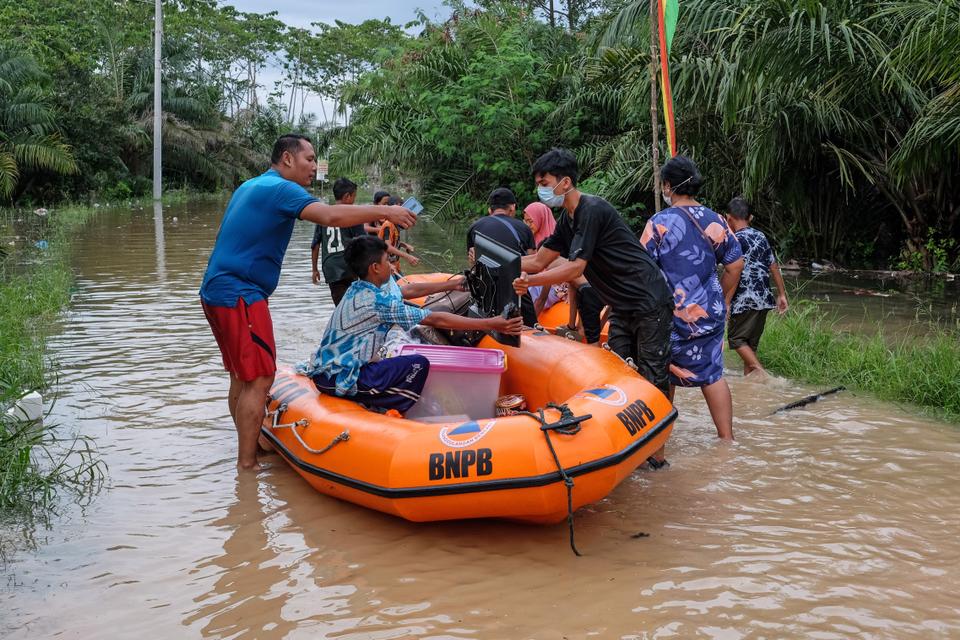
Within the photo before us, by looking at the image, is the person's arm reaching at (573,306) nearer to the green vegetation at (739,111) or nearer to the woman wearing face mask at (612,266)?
the woman wearing face mask at (612,266)

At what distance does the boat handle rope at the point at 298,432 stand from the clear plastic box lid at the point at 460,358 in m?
0.55

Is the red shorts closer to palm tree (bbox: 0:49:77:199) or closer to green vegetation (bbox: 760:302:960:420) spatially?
green vegetation (bbox: 760:302:960:420)

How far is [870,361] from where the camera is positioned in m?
6.68

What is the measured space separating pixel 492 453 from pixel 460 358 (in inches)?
35.5

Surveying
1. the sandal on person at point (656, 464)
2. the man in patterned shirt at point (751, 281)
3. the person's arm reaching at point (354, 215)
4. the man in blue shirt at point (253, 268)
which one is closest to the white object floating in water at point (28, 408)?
the man in blue shirt at point (253, 268)

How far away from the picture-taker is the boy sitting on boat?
179 inches

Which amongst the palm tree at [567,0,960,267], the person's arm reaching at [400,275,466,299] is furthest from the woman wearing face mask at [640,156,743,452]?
the palm tree at [567,0,960,267]

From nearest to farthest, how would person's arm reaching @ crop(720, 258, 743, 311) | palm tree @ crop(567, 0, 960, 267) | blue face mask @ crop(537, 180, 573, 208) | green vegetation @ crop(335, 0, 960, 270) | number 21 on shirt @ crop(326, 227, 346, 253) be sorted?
blue face mask @ crop(537, 180, 573, 208), person's arm reaching @ crop(720, 258, 743, 311), number 21 on shirt @ crop(326, 227, 346, 253), palm tree @ crop(567, 0, 960, 267), green vegetation @ crop(335, 0, 960, 270)

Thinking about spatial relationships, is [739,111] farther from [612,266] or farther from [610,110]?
[612,266]

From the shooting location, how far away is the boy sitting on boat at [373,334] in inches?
179

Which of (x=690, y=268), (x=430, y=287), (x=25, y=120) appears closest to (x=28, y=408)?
(x=430, y=287)

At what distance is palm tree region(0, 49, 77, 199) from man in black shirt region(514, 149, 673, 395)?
2203 centimetres

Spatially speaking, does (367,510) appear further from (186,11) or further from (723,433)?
(186,11)

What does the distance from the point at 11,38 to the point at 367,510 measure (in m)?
28.0
